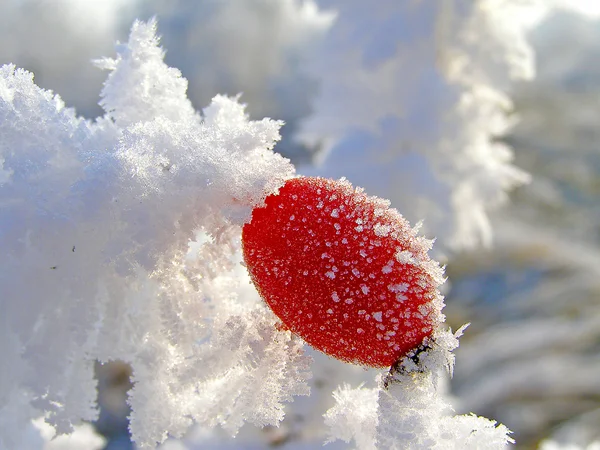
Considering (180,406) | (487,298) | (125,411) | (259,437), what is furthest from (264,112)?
(180,406)

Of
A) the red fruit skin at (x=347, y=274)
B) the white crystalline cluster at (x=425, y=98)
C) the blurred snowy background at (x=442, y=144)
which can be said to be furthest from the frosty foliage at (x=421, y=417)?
the white crystalline cluster at (x=425, y=98)

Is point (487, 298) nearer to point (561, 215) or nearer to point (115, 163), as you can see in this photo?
point (561, 215)

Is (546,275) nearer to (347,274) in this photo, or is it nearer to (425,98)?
(425,98)

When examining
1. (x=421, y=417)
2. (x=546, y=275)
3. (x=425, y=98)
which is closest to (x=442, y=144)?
(x=425, y=98)

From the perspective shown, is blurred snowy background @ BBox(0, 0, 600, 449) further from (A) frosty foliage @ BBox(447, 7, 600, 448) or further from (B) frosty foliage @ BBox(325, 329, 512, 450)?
(B) frosty foliage @ BBox(325, 329, 512, 450)

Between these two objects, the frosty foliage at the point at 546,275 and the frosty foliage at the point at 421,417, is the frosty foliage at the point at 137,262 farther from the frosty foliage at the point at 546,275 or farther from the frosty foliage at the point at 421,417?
the frosty foliage at the point at 546,275

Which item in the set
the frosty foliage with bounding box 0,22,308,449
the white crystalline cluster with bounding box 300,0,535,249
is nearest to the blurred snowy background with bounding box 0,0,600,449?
the white crystalline cluster with bounding box 300,0,535,249
